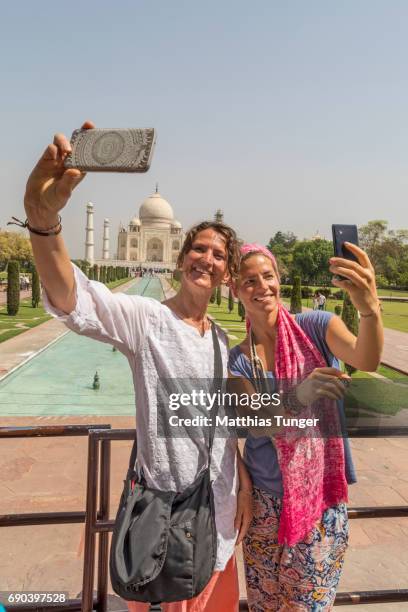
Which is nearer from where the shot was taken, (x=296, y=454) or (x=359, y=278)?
(x=359, y=278)

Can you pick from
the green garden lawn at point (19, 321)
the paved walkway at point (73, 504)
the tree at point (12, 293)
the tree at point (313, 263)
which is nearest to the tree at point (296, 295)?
the green garden lawn at point (19, 321)

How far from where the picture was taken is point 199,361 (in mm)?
1081

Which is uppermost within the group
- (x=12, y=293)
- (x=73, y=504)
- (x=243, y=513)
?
(x=243, y=513)

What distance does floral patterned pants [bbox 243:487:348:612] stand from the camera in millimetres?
1108

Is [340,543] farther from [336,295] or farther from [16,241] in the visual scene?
[16,241]

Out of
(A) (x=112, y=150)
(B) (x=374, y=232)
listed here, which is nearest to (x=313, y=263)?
(B) (x=374, y=232)

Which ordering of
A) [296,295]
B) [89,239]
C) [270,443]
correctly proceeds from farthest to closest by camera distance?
[89,239], [296,295], [270,443]

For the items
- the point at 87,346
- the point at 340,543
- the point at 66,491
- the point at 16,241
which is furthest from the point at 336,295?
the point at 340,543

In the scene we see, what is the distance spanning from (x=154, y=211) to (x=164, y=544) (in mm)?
58629

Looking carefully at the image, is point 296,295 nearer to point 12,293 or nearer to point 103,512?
point 12,293

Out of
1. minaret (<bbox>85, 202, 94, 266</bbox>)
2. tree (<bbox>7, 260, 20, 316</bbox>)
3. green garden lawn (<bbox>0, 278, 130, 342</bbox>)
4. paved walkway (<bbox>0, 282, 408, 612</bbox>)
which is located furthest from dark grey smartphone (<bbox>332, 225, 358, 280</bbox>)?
minaret (<bbox>85, 202, 94, 266</bbox>)

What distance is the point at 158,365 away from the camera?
106 centimetres

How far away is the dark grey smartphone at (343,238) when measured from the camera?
3.39 ft

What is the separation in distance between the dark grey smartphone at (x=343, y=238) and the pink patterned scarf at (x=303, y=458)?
0.66ft
